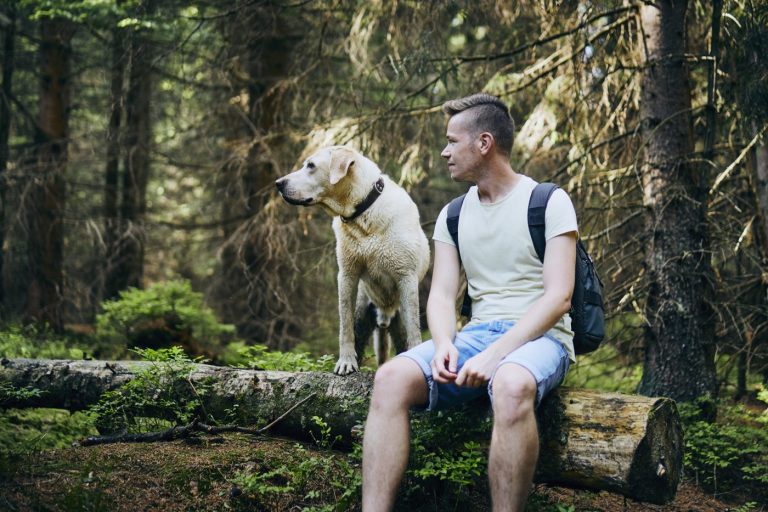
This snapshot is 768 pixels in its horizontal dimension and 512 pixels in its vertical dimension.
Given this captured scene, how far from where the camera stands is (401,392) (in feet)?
12.3

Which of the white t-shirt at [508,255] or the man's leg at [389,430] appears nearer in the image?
the man's leg at [389,430]

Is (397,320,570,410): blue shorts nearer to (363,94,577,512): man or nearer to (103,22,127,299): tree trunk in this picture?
(363,94,577,512): man

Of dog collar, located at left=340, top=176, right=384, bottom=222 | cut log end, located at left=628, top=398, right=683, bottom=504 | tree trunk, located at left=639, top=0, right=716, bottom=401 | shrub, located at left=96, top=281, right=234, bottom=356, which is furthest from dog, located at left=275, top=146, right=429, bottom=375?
shrub, located at left=96, top=281, right=234, bottom=356

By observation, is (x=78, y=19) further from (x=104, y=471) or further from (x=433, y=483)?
(x=433, y=483)

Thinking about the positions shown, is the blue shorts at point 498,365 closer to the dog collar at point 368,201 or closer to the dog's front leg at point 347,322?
the dog's front leg at point 347,322

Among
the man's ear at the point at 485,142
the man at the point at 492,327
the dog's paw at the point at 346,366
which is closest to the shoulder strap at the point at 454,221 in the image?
the man at the point at 492,327

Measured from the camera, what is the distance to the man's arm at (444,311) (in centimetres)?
381

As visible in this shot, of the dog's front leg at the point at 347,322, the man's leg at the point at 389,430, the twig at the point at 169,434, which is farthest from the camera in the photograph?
the dog's front leg at the point at 347,322

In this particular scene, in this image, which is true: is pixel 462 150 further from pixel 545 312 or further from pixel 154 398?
pixel 154 398

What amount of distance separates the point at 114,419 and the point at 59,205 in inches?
311

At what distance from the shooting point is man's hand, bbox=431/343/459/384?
379 centimetres

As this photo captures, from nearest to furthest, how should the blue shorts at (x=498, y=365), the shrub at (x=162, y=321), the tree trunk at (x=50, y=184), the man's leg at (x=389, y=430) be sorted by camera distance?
the man's leg at (x=389, y=430), the blue shorts at (x=498, y=365), the shrub at (x=162, y=321), the tree trunk at (x=50, y=184)

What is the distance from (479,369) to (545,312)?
0.49 m

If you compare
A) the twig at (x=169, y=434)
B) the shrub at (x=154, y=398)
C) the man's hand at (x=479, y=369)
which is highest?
the man's hand at (x=479, y=369)
